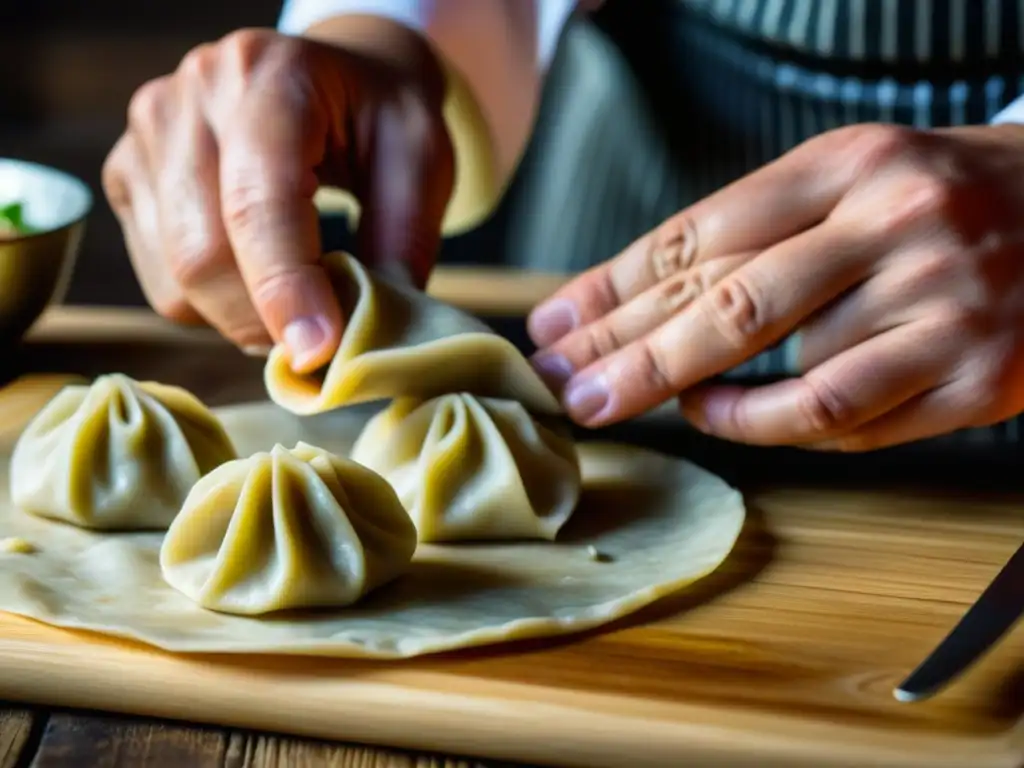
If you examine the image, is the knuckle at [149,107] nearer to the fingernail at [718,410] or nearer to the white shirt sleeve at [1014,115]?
the fingernail at [718,410]

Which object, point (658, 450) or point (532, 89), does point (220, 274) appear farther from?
point (532, 89)

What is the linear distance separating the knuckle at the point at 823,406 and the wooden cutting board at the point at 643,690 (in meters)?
0.24

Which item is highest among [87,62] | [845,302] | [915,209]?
[915,209]

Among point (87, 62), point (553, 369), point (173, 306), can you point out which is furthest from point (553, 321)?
point (87, 62)

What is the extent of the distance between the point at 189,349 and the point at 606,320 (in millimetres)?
795

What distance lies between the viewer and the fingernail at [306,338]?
1.39 metres

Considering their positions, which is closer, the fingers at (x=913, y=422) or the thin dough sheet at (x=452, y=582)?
the thin dough sheet at (x=452, y=582)

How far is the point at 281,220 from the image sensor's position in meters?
1.43

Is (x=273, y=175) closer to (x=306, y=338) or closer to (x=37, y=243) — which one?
(x=306, y=338)

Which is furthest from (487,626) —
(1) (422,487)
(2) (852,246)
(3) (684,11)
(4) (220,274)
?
(3) (684,11)

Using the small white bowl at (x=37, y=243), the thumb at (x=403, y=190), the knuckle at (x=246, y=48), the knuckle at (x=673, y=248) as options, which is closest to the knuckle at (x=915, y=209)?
the knuckle at (x=673, y=248)

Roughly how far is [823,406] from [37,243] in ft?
3.51

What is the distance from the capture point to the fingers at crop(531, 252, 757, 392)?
138 centimetres

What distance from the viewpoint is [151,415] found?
1.35 meters
